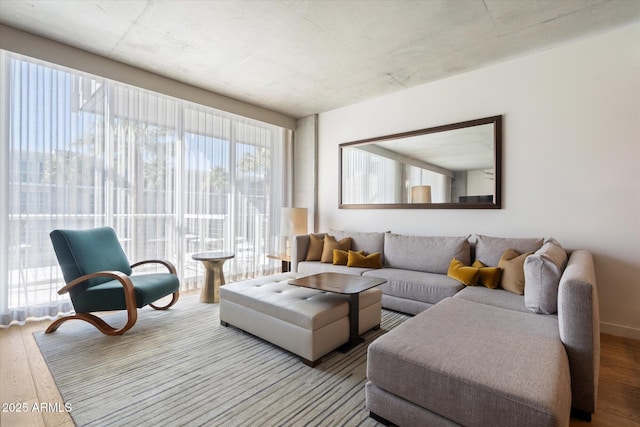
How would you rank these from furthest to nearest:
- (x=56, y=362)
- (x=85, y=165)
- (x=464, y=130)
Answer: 1. (x=464, y=130)
2. (x=85, y=165)
3. (x=56, y=362)

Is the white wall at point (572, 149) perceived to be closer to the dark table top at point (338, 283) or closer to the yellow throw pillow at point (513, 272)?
the yellow throw pillow at point (513, 272)

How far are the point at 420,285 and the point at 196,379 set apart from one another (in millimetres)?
2077

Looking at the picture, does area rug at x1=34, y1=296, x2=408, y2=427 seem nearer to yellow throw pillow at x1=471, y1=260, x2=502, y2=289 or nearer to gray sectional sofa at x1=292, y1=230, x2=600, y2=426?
gray sectional sofa at x1=292, y1=230, x2=600, y2=426

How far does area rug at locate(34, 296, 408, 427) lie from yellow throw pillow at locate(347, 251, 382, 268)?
947 millimetres

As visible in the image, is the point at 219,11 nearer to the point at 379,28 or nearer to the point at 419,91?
the point at 379,28

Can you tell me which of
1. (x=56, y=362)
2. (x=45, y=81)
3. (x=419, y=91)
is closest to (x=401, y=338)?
(x=56, y=362)

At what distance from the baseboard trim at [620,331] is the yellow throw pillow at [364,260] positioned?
2.13m

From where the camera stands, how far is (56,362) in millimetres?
2072

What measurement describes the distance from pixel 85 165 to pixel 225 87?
6.23 ft

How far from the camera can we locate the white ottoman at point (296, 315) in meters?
2.05

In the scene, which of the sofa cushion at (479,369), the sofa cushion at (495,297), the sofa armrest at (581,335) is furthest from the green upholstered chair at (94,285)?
the sofa armrest at (581,335)

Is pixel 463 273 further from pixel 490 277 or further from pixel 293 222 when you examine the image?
pixel 293 222

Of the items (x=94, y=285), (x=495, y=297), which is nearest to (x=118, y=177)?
(x=94, y=285)

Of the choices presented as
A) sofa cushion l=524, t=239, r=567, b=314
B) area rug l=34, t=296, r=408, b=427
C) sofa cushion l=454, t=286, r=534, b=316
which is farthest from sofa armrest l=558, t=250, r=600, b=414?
area rug l=34, t=296, r=408, b=427
